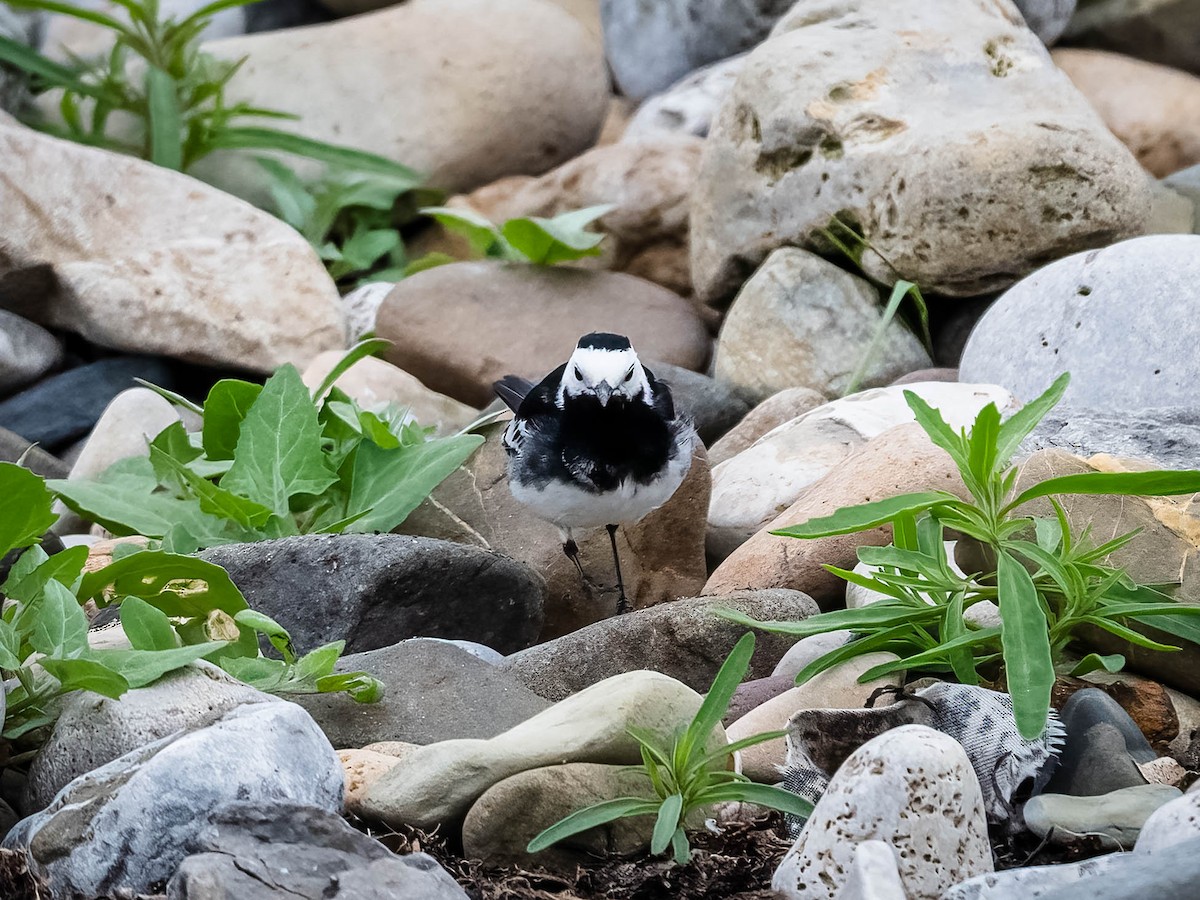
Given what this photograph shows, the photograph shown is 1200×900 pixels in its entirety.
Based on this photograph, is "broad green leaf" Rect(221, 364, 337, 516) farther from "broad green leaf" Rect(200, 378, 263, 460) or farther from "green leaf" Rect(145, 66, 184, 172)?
"green leaf" Rect(145, 66, 184, 172)

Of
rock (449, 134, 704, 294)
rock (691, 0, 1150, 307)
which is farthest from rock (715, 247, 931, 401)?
rock (449, 134, 704, 294)

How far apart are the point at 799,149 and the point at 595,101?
9.89 ft

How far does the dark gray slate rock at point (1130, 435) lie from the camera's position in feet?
12.9

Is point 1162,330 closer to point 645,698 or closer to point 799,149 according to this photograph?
point 799,149

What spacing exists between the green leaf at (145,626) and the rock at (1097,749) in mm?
1872

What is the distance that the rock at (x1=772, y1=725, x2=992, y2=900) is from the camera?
7.66ft

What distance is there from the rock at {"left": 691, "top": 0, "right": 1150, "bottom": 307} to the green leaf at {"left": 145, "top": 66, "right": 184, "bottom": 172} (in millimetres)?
3076

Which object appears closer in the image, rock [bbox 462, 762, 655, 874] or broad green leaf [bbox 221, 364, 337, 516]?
rock [bbox 462, 762, 655, 874]

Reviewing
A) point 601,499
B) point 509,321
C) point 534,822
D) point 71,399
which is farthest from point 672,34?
point 534,822

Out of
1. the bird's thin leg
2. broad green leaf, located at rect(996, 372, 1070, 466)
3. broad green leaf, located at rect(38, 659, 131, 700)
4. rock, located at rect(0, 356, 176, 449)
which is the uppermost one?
broad green leaf, located at rect(996, 372, 1070, 466)

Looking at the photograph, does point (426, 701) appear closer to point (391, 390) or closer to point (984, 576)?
point (984, 576)

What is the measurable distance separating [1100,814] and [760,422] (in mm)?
3204

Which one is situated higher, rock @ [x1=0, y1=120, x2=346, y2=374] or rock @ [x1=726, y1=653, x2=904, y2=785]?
rock @ [x1=726, y1=653, x2=904, y2=785]

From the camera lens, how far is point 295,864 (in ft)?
7.20
